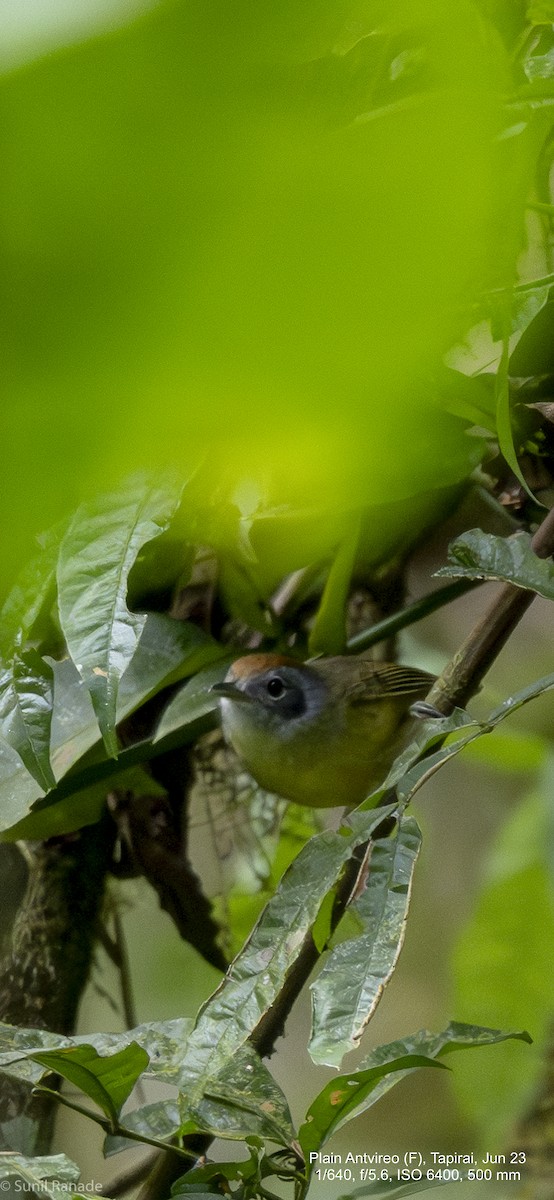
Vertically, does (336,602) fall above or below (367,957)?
above

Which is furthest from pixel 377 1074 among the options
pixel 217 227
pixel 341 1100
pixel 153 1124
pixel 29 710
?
pixel 217 227

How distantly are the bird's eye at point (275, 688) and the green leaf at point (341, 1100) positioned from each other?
1.83 ft

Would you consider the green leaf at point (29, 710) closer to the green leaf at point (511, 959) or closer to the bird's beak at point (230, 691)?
the bird's beak at point (230, 691)

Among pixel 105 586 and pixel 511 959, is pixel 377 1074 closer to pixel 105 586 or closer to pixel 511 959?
pixel 105 586

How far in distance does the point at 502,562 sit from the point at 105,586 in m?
0.32

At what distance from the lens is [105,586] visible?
58 cm

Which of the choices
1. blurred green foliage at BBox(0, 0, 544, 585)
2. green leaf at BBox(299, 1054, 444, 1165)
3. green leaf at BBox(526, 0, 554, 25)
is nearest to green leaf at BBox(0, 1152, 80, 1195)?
green leaf at BBox(299, 1054, 444, 1165)

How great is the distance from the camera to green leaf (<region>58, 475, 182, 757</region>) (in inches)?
20.9

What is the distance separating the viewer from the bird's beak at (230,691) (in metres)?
→ 1.07

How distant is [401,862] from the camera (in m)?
0.61

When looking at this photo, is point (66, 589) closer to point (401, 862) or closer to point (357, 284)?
point (401, 862)

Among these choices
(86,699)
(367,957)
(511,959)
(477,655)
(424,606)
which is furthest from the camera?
(511,959)

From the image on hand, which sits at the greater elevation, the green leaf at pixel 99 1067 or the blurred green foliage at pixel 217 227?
the blurred green foliage at pixel 217 227

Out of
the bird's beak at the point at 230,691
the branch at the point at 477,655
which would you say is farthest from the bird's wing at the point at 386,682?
the branch at the point at 477,655
